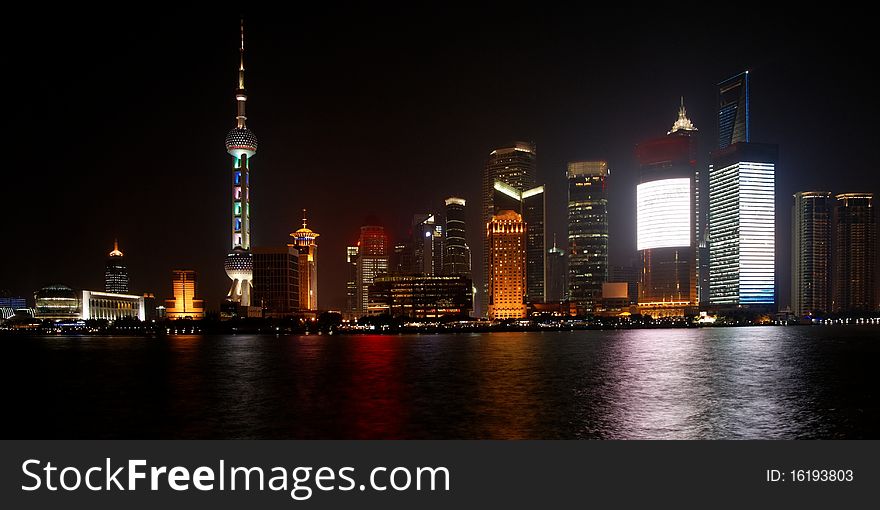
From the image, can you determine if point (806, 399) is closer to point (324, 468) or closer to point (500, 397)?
point (500, 397)

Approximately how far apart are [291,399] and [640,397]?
2791 centimetres

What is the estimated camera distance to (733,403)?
176 ft

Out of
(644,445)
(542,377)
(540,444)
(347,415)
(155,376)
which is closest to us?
(644,445)

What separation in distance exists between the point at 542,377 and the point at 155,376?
4248 cm

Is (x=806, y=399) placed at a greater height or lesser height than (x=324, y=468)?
lesser

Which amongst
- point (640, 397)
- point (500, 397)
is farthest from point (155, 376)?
point (640, 397)

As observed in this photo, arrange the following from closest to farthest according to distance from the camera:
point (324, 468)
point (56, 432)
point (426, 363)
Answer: point (324, 468)
point (56, 432)
point (426, 363)

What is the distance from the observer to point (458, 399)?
56.9m

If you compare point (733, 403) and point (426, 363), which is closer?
point (733, 403)

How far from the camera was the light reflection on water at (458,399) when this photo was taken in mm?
43250

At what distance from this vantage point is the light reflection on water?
4325 centimetres

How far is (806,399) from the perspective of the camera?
185 ft

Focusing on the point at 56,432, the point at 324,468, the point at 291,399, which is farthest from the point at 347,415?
the point at 324,468

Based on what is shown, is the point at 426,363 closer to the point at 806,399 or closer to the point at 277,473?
the point at 806,399
